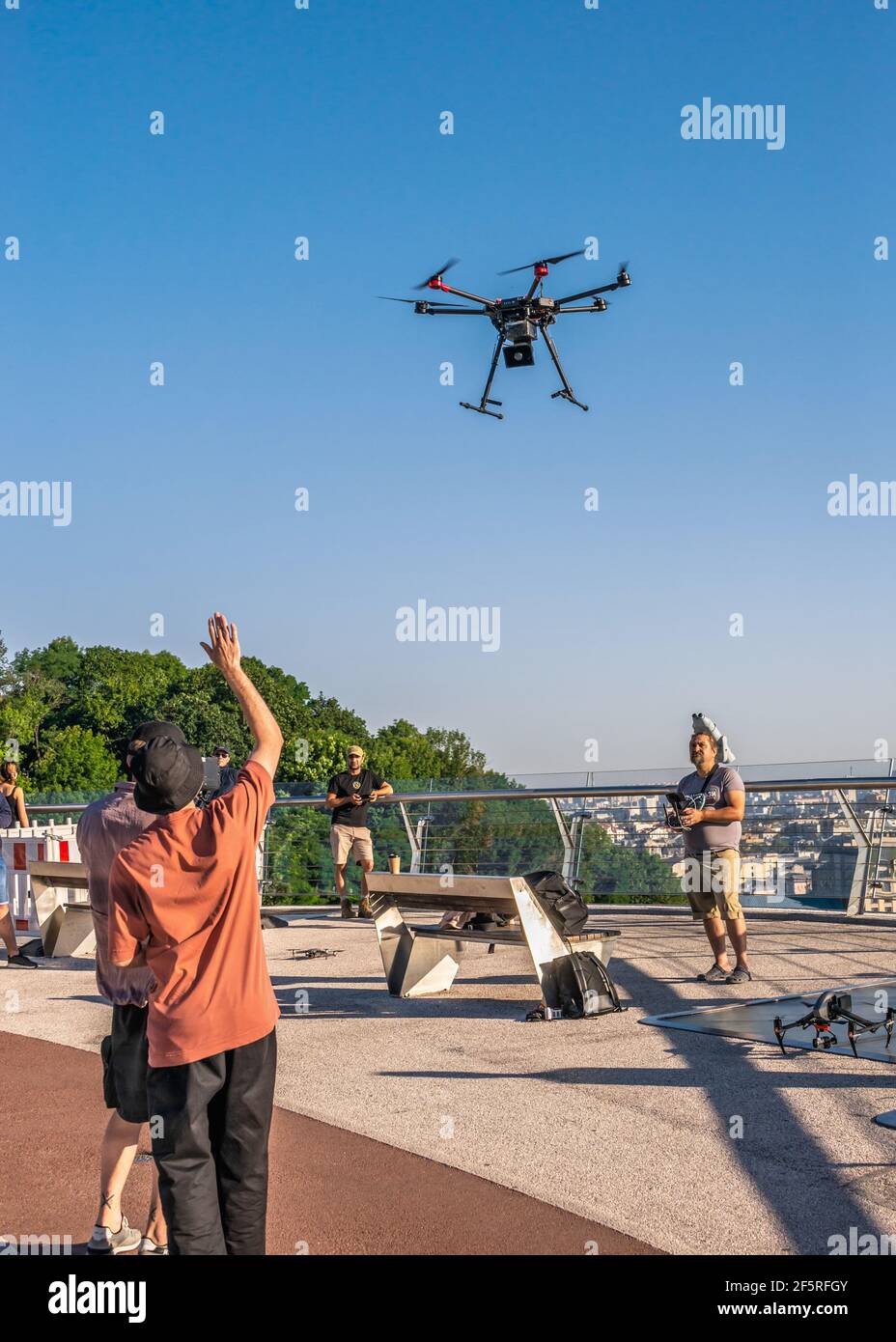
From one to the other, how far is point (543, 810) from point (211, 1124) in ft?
35.8

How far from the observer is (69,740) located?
97.2m

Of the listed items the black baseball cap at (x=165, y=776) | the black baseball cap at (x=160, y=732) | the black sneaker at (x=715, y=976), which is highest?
the black baseball cap at (x=160, y=732)

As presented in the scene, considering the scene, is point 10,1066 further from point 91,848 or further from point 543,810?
point 543,810

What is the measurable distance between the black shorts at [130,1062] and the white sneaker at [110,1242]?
43 cm

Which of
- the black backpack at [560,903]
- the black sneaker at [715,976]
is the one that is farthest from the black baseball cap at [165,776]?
the black sneaker at [715,976]

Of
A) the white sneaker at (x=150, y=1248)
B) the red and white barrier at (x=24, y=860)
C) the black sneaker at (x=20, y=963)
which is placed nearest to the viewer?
the white sneaker at (x=150, y=1248)

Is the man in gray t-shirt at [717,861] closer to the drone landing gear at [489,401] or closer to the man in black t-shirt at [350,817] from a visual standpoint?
the man in black t-shirt at [350,817]

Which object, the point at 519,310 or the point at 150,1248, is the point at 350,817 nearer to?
the point at 150,1248

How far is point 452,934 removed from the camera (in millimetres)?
9445

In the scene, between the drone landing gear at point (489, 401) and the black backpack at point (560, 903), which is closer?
the black backpack at point (560, 903)

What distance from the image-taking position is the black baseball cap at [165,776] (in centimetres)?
384

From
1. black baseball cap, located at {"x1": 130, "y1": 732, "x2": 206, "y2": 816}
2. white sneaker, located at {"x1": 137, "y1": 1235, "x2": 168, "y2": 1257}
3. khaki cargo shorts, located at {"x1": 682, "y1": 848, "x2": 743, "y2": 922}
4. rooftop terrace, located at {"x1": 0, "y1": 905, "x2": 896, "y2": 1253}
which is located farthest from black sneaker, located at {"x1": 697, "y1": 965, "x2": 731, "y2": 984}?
black baseball cap, located at {"x1": 130, "y1": 732, "x2": 206, "y2": 816}

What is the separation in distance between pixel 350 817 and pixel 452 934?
5.09 m

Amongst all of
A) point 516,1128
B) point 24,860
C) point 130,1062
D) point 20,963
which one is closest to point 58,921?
point 24,860
